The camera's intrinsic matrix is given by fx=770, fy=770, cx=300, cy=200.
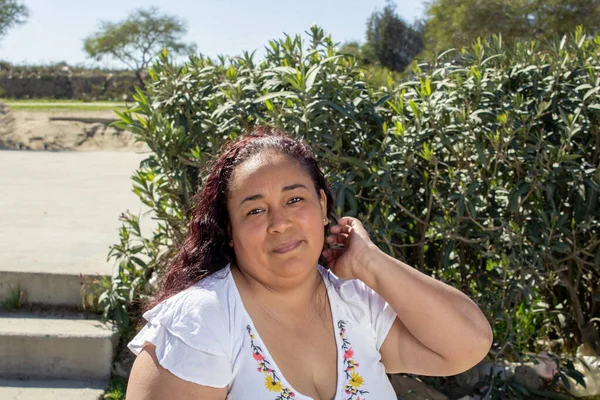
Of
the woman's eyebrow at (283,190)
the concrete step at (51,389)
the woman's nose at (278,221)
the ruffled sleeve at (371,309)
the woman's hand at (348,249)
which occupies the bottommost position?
the concrete step at (51,389)

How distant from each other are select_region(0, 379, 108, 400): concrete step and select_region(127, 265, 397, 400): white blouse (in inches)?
79.4

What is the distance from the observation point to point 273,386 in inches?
78.5

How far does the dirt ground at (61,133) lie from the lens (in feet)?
43.4

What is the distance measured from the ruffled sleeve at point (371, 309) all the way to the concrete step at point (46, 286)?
8.03 feet

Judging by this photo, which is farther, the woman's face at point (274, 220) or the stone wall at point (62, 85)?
the stone wall at point (62, 85)

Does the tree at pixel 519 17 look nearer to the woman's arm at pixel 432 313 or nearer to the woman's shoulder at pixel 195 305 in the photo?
the woman's arm at pixel 432 313

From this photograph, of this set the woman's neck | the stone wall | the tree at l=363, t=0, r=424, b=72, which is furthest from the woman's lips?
the tree at l=363, t=0, r=424, b=72

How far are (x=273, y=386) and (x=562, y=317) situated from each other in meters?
2.74

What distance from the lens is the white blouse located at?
1907 mm

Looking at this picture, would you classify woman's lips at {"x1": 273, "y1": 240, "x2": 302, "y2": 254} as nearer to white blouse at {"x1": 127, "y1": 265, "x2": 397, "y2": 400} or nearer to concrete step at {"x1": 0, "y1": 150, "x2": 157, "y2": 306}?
white blouse at {"x1": 127, "y1": 265, "x2": 397, "y2": 400}

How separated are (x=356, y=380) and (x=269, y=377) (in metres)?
0.27

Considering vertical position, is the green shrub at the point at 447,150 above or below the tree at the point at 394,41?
below

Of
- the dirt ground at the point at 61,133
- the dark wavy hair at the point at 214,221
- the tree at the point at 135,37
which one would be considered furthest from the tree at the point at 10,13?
the dark wavy hair at the point at 214,221

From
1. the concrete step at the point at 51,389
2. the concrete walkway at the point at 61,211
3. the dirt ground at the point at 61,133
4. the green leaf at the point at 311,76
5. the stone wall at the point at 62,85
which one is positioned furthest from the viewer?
the stone wall at the point at 62,85
